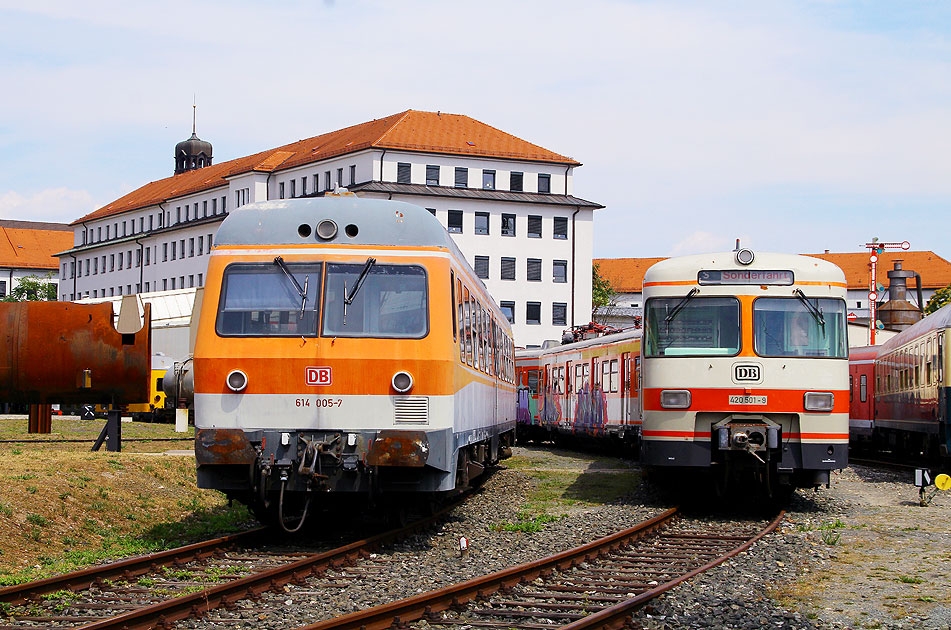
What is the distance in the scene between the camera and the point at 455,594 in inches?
362

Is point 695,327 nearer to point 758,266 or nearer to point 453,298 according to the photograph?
point 758,266

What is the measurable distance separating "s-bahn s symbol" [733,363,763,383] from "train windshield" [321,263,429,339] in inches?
195

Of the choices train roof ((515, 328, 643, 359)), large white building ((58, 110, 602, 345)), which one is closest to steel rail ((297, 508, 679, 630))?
train roof ((515, 328, 643, 359))

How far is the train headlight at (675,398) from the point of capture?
15438mm

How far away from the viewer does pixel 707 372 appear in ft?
50.7

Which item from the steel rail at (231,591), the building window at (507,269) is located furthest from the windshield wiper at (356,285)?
the building window at (507,269)

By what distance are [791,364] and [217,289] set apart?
23.3 ft

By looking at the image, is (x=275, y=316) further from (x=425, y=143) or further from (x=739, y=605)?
(x=425, y=143)

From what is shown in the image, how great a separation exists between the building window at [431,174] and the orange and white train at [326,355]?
260 ft

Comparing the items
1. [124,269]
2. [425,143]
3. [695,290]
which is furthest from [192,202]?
[695,290]

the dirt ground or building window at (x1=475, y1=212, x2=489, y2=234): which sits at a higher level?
building window at (x1=475, y1=212, x2=489, y2=234)

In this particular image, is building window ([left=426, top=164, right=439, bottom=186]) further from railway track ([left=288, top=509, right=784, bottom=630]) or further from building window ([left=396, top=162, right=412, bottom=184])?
railway track ([left=288, top=509, right=784, bottom=630])

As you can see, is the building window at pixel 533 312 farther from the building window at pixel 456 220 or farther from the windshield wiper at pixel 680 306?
the windshield wiper at pixel 680 306

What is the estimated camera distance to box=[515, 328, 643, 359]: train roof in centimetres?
2691
